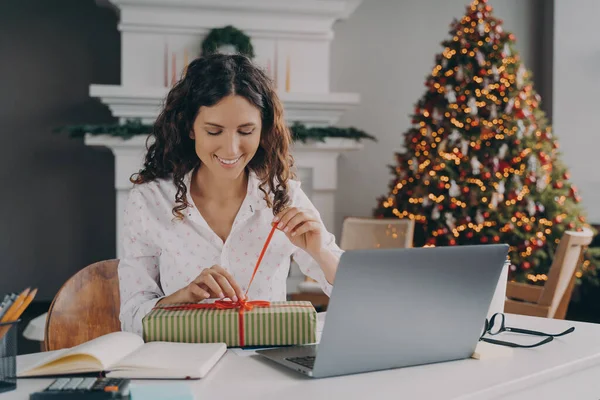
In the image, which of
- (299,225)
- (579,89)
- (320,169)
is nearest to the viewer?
(299,225)

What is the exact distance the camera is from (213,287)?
1.27m

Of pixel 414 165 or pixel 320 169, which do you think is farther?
pixel 320 169

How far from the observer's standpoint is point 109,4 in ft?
14.5

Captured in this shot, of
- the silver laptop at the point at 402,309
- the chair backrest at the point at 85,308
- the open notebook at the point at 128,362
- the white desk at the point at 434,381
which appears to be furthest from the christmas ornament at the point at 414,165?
the open notebook at the point at 128,362

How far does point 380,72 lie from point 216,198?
3551 mm

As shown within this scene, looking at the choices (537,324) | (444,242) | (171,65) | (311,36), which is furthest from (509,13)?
(537,324)

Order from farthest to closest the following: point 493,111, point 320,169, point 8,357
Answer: point 320,169 < point 493,111 < point 8,357

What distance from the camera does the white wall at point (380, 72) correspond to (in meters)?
4.98

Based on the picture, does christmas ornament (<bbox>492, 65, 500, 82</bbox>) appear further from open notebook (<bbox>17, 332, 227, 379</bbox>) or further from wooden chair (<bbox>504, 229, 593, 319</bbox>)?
open notebook (<bbox>17, 332, 227, 379</bbox>)

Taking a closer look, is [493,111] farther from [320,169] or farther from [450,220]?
[320,169]

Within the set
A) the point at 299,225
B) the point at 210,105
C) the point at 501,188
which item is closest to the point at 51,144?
the point at 501,188

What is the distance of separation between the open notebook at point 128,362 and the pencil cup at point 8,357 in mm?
39

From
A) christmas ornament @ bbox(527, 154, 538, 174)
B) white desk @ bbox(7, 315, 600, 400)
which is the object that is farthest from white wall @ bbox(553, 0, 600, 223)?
white desk @ bbox(7, 315, 600, 400)

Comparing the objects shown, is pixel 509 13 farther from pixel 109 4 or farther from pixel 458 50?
pixel 109 4
